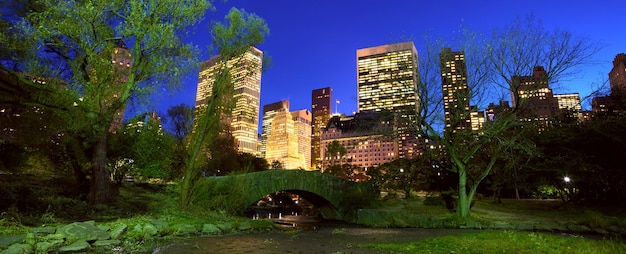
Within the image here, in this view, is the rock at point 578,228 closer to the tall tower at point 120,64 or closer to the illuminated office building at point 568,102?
the illuminated office building at point 568,102

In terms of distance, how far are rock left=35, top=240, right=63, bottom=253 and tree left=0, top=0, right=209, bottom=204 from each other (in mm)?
5861

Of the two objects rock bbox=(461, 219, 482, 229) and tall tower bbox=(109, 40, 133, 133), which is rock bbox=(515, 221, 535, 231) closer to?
rock bbox=(461, 219, 482, 229)

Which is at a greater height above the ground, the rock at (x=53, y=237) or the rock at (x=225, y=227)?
the rock at (x=53, y=237)

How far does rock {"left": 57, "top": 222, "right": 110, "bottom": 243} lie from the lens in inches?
337

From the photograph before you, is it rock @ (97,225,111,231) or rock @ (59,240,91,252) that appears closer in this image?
rock @ (59,240,91,252)

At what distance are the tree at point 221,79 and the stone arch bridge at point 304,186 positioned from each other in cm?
223

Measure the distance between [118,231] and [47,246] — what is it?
191cm

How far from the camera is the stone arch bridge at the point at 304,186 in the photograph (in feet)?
65.2

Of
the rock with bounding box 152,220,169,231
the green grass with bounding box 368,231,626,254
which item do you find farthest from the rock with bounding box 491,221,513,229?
the rock with bounding box 152,220,169,231

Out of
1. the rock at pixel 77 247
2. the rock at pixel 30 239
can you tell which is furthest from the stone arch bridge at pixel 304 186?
the rock at pixel 30 239

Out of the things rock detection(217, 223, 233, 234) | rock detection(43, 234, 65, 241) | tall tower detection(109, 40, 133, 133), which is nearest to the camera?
rock detection(43, 234, 65, 241)

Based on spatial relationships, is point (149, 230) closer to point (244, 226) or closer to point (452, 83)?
point (244, 226)

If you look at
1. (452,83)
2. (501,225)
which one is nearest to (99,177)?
(452,83)

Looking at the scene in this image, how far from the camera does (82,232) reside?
8875mm
